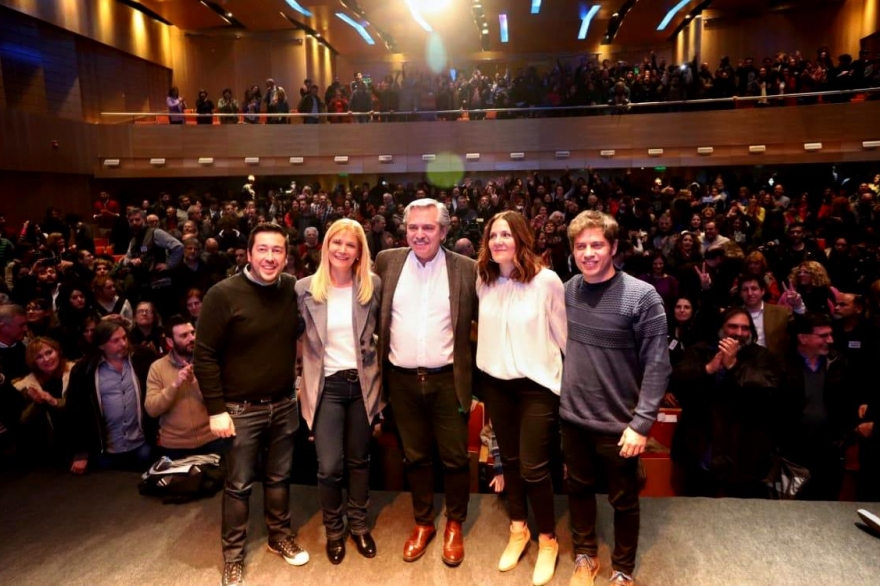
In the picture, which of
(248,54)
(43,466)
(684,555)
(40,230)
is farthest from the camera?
(248,54)

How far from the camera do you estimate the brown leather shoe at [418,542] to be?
262 centimetres

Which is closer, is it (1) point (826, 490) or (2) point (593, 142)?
(1) point (826, 490)

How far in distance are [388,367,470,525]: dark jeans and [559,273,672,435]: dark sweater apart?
50 centimetres

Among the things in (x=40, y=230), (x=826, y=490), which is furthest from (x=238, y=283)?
(x=40, y=230)

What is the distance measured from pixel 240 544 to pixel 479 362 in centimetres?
131

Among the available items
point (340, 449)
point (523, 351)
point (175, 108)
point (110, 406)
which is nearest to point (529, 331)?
point (523, 351)

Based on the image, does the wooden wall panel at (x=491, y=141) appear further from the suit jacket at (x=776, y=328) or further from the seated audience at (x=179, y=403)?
the seated audience at (x=179, y=403)

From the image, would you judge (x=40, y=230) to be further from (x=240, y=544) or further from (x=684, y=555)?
(x=684, y=555)

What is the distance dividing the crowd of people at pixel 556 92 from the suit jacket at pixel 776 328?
847cm

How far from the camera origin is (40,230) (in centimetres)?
870

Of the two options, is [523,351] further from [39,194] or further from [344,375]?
[39,194]

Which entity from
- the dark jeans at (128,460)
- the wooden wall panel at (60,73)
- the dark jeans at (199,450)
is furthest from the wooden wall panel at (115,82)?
the dark jeans at (199,450)

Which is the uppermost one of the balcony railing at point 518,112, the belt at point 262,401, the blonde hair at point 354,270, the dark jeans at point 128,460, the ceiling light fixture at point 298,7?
the ceiling light fixture at point 298,7

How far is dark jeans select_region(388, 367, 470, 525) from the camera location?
254cm
